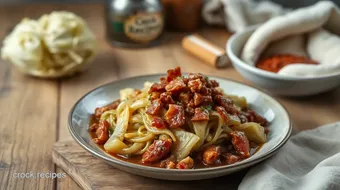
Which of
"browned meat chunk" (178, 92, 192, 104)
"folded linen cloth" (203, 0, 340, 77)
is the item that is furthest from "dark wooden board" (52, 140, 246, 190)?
"folded linen cloth" (203, 0, 340, 77)

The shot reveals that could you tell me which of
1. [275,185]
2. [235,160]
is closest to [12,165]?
[235,160]

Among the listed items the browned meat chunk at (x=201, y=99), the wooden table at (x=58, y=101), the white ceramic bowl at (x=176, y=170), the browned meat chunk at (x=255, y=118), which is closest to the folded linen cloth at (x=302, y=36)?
the wooden table at (x=58, y=101)

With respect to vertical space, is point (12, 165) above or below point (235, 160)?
below

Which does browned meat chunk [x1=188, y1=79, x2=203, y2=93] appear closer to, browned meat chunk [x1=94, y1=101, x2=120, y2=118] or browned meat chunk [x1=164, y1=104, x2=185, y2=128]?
browned meat chunk [x1=164, y1=104, x2=185, y2=128]

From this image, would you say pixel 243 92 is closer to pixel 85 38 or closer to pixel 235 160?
pixel 235 160

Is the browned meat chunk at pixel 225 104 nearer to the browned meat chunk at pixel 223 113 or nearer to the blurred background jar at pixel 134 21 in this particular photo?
the browned meat chunk at pixel 223 113
